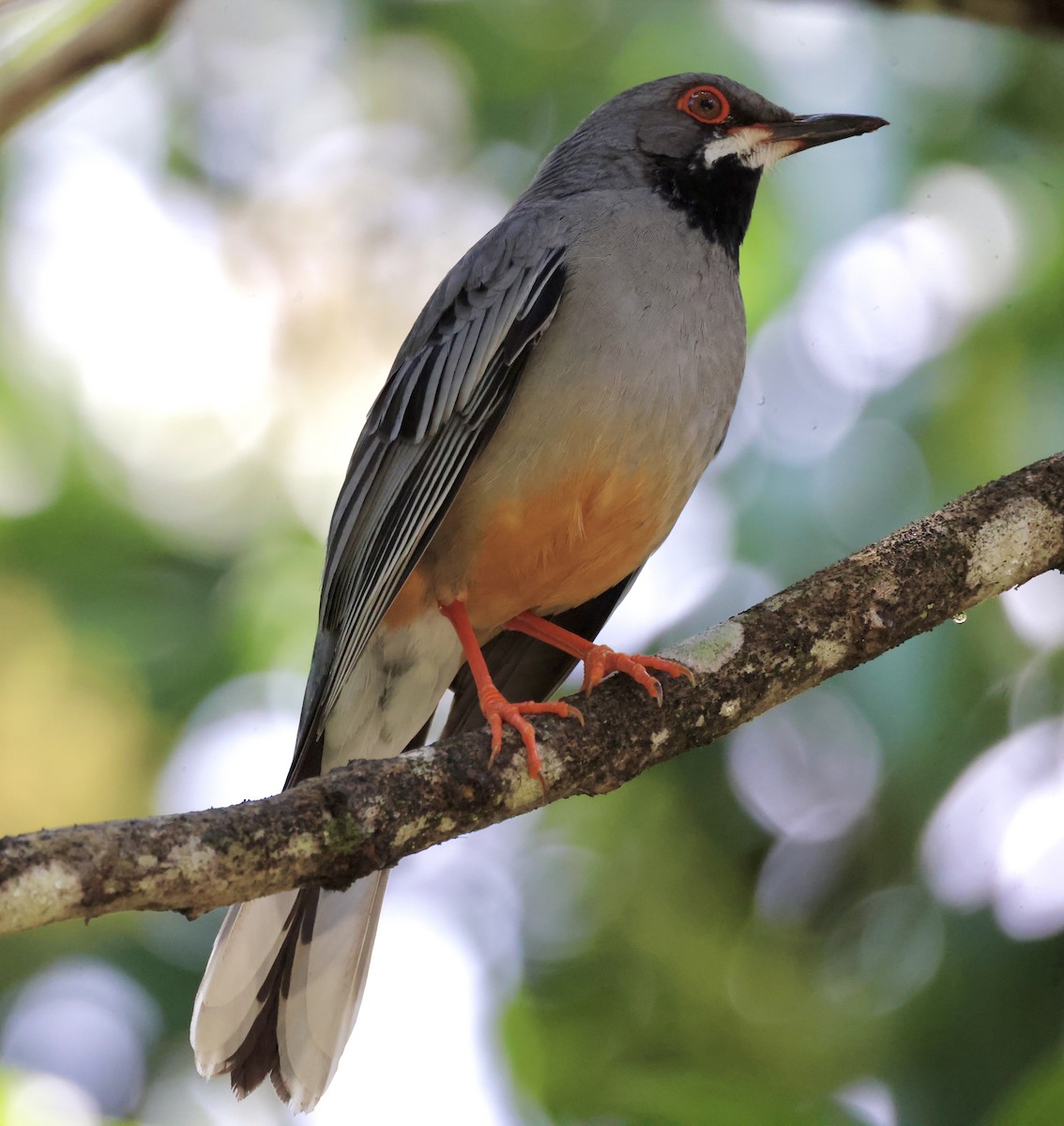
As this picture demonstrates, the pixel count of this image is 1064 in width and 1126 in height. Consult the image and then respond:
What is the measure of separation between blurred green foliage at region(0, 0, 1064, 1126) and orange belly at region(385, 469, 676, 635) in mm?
1527

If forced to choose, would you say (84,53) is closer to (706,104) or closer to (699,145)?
(699,145)

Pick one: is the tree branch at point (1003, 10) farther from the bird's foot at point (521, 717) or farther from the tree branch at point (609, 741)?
the bird's foot at point (521, 717)

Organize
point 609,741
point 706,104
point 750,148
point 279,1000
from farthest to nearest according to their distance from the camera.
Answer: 1. point 706,104
2. point 750,148
3. point 279,1000
4. point 609,741

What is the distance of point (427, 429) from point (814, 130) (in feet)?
5.92

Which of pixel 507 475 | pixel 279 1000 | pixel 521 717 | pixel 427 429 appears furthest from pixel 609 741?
pixel 279 1000

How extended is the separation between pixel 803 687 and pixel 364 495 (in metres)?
1.68

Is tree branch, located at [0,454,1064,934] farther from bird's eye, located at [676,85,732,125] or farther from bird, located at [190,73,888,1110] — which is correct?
bird's eye, located at [676,85,732,125]

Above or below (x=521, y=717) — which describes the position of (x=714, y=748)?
above

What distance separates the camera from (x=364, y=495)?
435cm

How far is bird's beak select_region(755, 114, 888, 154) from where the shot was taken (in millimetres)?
4598

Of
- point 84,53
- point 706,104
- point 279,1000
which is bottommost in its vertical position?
point 279,1000

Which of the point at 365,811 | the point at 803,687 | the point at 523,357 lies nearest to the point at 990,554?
the point at 803,687

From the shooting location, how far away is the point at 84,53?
330 cm

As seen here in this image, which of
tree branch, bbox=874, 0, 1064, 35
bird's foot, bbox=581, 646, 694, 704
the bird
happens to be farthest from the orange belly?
tree branch, bbox=874, 0, 1064, 35
